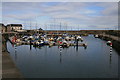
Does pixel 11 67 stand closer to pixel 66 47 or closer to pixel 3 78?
pixel 3 78

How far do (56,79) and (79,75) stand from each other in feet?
10.9

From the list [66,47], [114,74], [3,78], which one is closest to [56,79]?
[3,78]

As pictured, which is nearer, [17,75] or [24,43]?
[17,75]

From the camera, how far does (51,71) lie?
19422 mm

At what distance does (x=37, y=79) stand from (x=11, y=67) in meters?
3.26

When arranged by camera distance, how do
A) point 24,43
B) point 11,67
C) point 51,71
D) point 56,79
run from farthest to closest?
point 24,43 < point 51,71 < point 56,79 < point 11,67

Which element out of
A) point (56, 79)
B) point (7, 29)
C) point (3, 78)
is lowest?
A: point (56, 79)

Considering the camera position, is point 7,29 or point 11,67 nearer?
point 11,67

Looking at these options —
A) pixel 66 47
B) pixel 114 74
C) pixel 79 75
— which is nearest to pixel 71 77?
pixel 79 75

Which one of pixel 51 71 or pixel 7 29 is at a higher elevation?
pixel 7 29

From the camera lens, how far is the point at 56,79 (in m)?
16.3

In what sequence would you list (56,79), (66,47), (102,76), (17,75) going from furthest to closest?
(66,47)
(102,76)
(56,79)
(17,75)

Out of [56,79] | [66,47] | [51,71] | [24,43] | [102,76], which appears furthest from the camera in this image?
[24,43]

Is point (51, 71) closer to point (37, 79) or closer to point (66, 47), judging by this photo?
point (37, 79)
